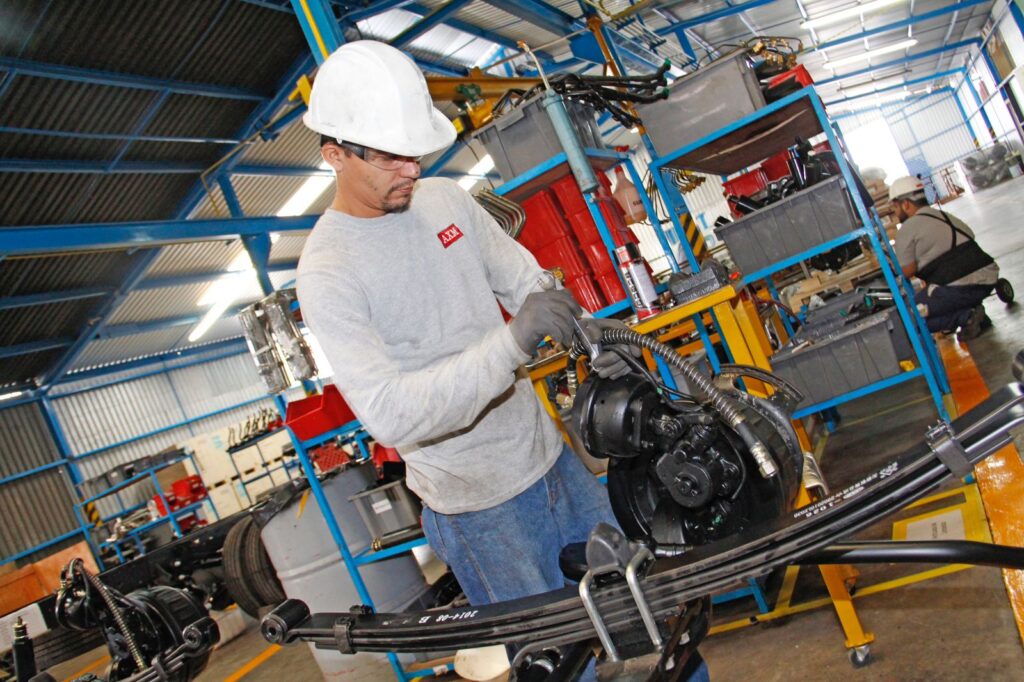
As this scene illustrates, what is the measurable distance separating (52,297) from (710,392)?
12.7m

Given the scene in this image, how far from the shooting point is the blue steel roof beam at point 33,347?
40.5 ft

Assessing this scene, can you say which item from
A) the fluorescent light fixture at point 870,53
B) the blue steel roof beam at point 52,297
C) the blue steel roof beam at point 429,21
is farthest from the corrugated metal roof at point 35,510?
the fluorescent light fixture at point 870,53

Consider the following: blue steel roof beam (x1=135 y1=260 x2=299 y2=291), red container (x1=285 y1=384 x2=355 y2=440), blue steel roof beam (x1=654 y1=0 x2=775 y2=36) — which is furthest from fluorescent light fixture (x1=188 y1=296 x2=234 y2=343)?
red container (x1=285 y1=384 x2=355 y2=440)

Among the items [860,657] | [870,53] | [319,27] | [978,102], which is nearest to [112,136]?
[319,27]

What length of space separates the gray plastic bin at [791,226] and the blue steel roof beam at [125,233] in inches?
208

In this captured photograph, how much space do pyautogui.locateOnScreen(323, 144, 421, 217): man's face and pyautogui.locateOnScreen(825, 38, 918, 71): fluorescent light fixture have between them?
2185cm

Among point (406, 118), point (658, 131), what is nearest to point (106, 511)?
point (658, 131)

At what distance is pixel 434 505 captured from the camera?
6.72 ft

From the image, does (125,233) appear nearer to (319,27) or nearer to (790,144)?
(319,27)

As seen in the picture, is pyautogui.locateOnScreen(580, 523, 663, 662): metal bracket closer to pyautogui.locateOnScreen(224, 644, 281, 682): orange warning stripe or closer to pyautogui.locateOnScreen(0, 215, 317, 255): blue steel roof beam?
pyautogui.locateOnScreen(224, 644, 281, 682): orange warning stripe

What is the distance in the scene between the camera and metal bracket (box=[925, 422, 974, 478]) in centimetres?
104

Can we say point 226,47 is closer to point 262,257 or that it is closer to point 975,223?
point 262,257

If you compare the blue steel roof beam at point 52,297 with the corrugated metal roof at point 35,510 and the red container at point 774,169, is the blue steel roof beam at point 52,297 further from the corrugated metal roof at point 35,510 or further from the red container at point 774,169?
the red container at point 774,169

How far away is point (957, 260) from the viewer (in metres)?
5.61
